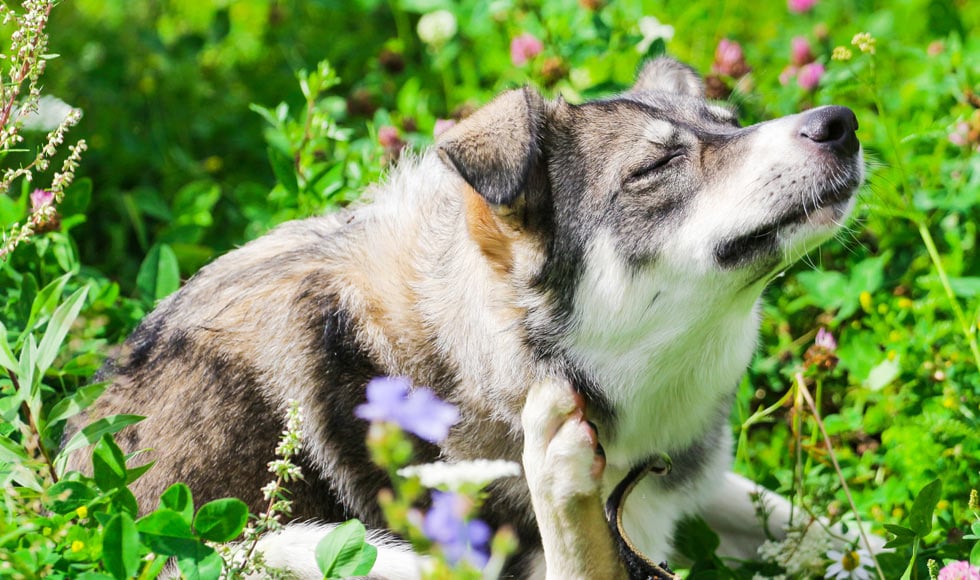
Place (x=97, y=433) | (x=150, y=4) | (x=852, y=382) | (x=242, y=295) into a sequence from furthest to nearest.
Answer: (x=150, y=4), (x=852, y=382), (x=242, y=295), (x=97, y=433)

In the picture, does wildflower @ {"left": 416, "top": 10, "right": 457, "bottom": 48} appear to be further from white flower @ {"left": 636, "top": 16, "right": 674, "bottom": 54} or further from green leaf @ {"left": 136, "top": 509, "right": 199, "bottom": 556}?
green leaf @ {"left": 136, "top": 509, "right": 199, "bottom": 556}

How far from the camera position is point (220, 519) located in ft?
7.39

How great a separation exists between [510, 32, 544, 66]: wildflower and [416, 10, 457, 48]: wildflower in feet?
2.03

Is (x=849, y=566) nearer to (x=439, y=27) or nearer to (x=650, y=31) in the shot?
(x=650, y=31)

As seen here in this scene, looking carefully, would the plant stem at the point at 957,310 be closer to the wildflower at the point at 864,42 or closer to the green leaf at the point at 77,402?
the wildflower at the point at 864,42

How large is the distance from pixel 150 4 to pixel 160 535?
4.32m

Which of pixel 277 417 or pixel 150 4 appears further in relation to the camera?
pixel 150 4

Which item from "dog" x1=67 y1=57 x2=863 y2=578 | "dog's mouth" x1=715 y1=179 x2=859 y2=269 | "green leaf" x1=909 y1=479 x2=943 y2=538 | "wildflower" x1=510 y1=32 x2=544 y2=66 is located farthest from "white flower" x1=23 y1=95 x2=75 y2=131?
"green leaf" x1=909 y1=479 x2=943 y2=538

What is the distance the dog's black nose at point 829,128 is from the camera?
2.61 m

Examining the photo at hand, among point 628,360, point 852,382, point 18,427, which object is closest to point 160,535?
point 18,427

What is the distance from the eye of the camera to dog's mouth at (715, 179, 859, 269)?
258cm

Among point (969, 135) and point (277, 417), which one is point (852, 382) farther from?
point (277, 417)

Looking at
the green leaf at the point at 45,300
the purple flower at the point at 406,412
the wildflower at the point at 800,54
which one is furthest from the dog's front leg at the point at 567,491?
the wildflower at the point at 800,54

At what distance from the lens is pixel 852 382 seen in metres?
3.82
